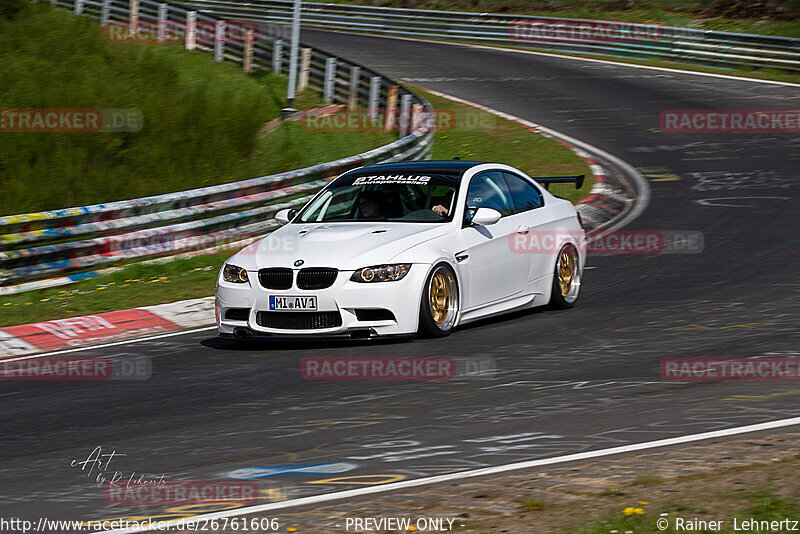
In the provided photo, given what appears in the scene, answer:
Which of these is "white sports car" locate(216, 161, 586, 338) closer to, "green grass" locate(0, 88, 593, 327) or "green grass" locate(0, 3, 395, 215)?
"green grass" locate(0, 88, 593, 327)

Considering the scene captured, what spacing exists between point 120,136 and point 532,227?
419 inches

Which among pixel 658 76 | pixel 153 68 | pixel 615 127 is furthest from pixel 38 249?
pixel 658 76

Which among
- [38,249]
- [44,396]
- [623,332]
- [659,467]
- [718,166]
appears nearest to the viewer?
[659,467]

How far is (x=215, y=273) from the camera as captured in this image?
13625 mm

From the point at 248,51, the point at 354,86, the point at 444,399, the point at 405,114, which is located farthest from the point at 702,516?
the point at 248,51

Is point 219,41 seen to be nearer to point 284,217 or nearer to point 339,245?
point 284,217

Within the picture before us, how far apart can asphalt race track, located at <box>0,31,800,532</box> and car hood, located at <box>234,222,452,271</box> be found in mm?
728

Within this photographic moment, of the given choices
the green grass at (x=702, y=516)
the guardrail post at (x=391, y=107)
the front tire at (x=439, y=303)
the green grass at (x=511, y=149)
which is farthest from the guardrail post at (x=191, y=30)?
the green grass at (x=702, y=516)

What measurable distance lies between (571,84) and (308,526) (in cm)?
2849

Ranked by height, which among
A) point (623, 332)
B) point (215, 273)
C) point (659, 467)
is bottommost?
point (215, 273)

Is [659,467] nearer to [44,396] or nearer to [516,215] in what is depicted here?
[44,396]

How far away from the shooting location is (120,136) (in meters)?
19.5

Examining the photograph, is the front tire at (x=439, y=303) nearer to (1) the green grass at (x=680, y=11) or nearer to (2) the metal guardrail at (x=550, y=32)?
(2) the metal guardrail at (x=550, y=32)

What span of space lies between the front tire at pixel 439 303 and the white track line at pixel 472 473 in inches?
135
